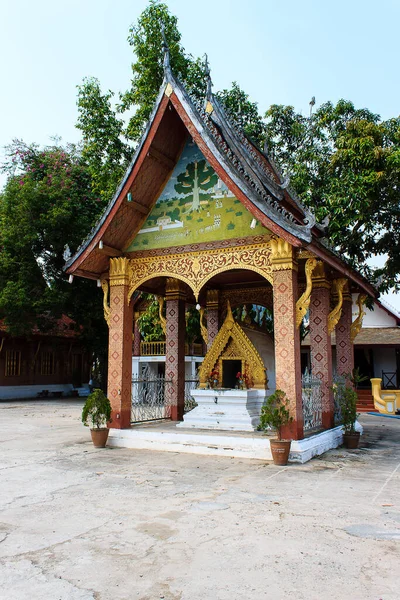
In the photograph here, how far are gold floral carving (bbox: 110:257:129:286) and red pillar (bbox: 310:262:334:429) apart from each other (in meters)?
3.88

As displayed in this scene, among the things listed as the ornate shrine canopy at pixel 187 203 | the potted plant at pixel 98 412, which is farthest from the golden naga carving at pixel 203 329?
the potted plant at pixel 98 412

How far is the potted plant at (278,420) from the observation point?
7.57m

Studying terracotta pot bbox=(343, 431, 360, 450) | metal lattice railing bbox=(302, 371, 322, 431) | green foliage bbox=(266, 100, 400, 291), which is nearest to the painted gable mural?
metal lattice railing bbox=(302, 371, 322, 431)

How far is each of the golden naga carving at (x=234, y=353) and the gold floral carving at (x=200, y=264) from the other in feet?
5.90

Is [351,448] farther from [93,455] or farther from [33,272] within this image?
[33,272]

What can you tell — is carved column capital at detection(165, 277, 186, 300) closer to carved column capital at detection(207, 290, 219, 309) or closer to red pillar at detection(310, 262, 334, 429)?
carved column capital at detection(207, 290, 219, 309)

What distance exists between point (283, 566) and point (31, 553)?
2.05 m

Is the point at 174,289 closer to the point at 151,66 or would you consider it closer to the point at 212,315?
the point at 212,315

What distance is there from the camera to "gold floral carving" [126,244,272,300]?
8672mm

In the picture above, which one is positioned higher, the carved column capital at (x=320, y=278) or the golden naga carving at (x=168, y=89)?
the golden naga carving at (x=168, y=89)

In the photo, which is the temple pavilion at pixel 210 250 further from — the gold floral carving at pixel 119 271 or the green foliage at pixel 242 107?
the green foliage at pixel 242 107

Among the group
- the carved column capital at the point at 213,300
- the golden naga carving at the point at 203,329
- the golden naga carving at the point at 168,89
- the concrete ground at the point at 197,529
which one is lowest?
the concrete ground at the point at 197,529

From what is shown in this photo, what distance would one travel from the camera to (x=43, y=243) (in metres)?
24.1

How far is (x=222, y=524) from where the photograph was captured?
4789mm
